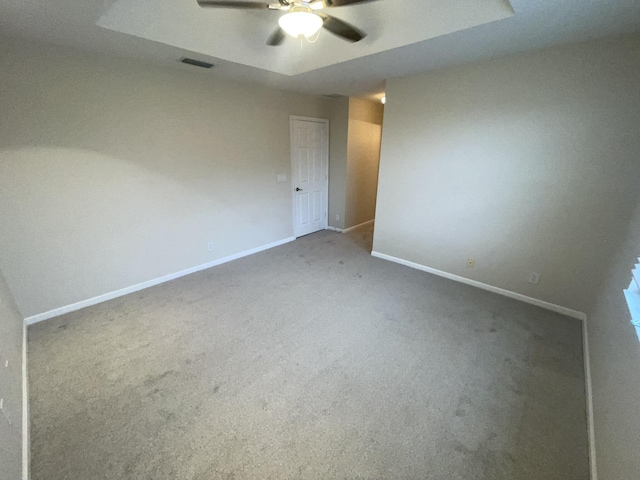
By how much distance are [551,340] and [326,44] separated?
3512mm

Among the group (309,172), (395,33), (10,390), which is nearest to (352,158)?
(309,172)

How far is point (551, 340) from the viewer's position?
2.30 m

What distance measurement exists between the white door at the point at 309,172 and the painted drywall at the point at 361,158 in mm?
473

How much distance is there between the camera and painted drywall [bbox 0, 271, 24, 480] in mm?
1160

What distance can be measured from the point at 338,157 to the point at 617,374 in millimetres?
4411

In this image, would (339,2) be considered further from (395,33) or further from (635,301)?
(635,301)

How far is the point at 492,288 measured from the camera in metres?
3.13

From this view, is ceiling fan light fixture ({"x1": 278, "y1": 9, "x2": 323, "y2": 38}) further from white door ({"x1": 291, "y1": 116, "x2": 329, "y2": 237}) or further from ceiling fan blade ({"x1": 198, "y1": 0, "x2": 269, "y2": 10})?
white door ({"x1": 291, "y1": 116, "x2": 329, "y2": 237})

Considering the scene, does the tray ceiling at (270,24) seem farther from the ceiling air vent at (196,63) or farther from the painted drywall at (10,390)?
the painted drywall at (10,390)

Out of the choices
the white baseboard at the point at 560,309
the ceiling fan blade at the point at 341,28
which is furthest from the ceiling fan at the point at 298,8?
the white baseboard at the point at 560,309

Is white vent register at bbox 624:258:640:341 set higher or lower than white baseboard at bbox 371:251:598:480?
higher

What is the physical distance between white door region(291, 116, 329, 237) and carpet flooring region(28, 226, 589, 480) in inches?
87.3

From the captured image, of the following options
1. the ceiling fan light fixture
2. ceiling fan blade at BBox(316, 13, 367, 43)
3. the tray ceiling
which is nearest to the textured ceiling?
the tray ceiling

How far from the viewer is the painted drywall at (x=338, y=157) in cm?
472
